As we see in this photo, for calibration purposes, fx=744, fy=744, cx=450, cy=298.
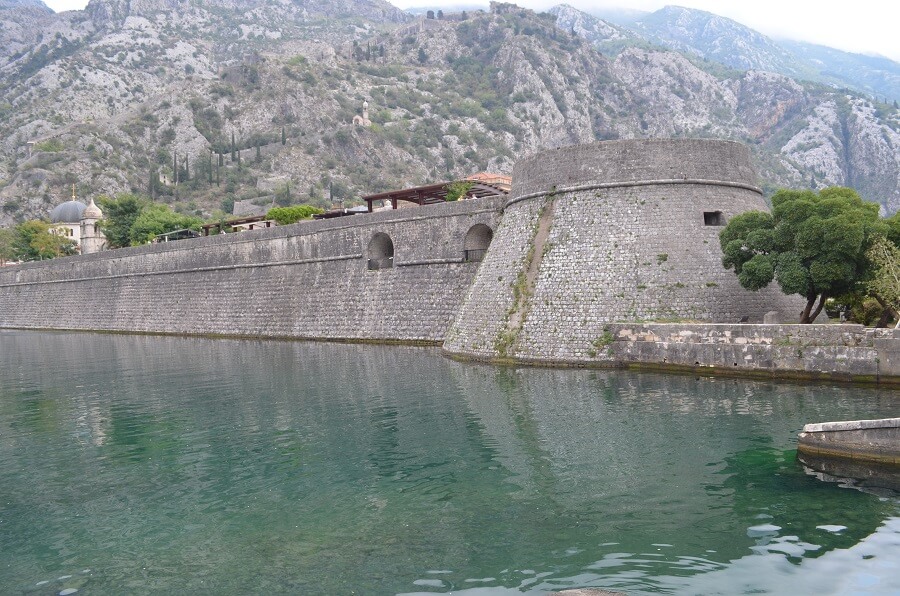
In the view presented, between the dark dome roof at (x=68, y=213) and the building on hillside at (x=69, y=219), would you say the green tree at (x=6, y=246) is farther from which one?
the dark dome roof at (x=68, y=213)

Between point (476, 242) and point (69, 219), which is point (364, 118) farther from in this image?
point (476, 242)

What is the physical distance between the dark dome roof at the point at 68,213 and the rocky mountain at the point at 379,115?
1458 centimetres

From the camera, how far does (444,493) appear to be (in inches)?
449

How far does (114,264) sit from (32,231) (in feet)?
121

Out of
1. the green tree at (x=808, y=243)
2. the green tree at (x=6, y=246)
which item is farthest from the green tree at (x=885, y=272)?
the green tree at (x=6, y=246)

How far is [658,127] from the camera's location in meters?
144

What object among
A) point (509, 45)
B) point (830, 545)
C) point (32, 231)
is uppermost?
point (509, 45)

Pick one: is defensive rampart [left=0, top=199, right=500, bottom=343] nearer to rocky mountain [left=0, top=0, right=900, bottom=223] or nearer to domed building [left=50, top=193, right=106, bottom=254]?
domed building [left=50, top=193, right=106, bottom=254]

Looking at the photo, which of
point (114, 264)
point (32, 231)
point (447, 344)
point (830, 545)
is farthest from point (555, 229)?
point (32, 231)

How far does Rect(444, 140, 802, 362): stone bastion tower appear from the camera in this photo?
78.1 ft

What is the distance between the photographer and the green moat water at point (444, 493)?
850 centimetres

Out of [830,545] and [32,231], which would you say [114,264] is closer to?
[32,231]

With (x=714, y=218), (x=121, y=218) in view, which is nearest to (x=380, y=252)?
(x=714, y=218)

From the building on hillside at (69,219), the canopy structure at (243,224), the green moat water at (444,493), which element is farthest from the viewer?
the building on hillside at (69,219)
